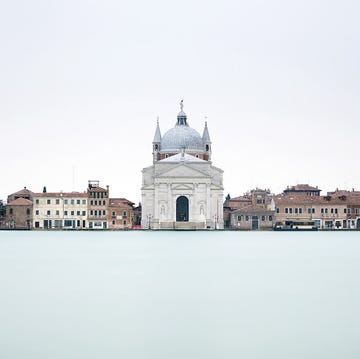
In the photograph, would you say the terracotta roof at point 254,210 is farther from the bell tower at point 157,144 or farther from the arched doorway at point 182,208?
the bell tower at point 157,144

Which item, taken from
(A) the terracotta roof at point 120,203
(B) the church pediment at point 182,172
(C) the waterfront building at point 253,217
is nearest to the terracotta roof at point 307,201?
(C) the waterfront building at point 253,217

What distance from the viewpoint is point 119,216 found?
285ft

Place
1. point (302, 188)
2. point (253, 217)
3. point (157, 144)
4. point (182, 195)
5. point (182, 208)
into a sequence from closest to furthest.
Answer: point (182, 195)
point (182, 208)
point (253, 217)
point (157, 144)
point (302, 188)

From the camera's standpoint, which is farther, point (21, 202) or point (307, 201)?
point (21, 202)

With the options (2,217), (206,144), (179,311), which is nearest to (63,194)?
(2,217)

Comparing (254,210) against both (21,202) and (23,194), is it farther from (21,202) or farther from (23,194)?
(23,194)

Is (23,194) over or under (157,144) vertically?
under

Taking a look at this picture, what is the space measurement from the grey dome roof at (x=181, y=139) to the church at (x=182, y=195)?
6815mm

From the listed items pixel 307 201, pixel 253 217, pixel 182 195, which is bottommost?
pixel 253 217

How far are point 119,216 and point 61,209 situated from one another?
213 inches

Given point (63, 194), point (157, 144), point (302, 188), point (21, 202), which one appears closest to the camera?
point (63, 194)

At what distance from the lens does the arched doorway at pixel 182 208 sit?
85.9 metres

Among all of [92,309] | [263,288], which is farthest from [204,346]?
[263,288]

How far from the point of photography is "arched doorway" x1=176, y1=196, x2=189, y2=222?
85.9 metres
